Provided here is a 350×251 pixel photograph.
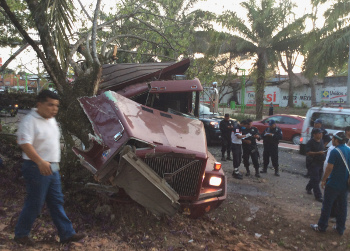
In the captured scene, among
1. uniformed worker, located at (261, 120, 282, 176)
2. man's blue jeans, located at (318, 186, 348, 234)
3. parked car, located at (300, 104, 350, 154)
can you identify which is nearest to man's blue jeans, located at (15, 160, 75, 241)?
man's blue jeans, located at (318, 186, 348, 234)

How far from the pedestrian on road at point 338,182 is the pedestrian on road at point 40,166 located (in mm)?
3742

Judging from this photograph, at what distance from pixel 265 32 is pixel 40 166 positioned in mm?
Answer: 20553

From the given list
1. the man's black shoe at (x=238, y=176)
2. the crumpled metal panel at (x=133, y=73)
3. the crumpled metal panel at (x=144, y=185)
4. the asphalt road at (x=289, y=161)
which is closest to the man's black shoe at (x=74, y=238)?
the crumpled metal panel at (x=144, y=185)

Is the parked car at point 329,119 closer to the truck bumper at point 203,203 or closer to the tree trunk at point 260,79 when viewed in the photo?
the truck bumper at point 203,203

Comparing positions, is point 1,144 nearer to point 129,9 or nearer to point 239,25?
point 129,9

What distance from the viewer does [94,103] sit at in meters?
5.00

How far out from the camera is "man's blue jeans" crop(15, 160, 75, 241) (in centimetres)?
296

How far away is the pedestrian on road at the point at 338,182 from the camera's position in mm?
4793

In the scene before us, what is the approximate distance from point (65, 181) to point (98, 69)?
6.67 ft

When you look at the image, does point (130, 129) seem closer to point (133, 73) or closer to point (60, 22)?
point (60, 22)

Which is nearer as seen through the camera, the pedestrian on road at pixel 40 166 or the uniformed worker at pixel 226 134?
the pedestrian on road at pixel 40 166

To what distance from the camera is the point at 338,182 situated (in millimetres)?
4793

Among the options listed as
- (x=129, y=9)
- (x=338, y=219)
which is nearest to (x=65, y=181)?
(x=338, y=219)

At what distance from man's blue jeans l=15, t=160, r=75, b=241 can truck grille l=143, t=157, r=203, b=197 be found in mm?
1038
